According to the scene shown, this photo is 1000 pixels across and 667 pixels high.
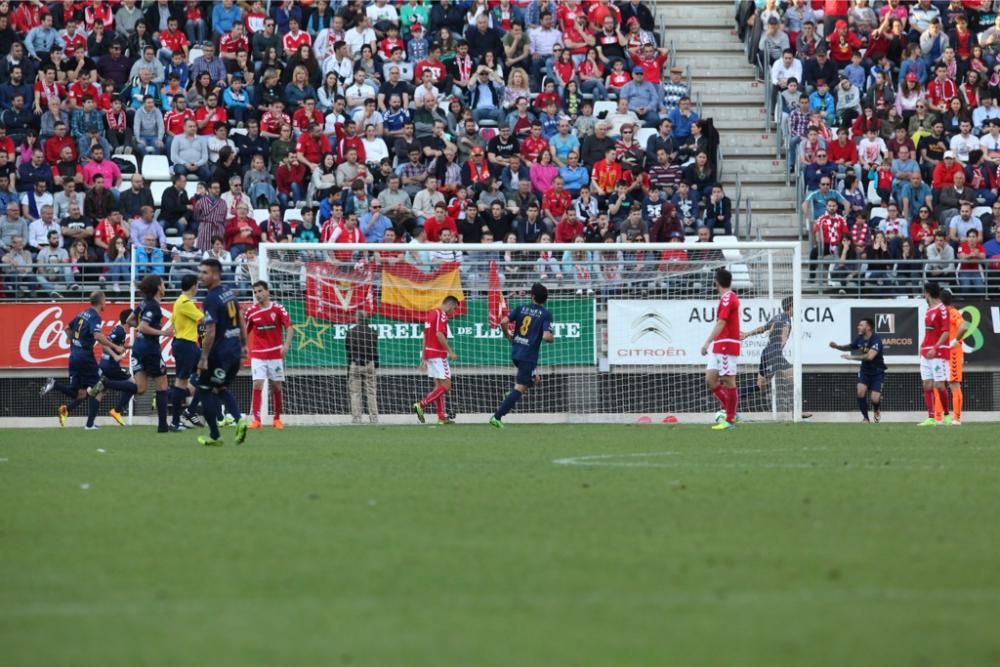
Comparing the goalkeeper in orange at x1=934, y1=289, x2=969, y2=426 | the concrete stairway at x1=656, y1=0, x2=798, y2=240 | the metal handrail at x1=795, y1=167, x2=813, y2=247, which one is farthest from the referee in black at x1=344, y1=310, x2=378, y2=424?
the metal handrail at x1=795, y1=167, x2=813, y2=247

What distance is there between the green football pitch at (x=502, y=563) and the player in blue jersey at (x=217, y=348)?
7.85ft

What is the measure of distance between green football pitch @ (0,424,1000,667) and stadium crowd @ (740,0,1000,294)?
15.0m

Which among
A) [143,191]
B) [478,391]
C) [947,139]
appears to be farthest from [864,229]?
[143,191]

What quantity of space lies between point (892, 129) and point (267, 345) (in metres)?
14.4

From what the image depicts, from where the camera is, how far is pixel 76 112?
2844 centimetres

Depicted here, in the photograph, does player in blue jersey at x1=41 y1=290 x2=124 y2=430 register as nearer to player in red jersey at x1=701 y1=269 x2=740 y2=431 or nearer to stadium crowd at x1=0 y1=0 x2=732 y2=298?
stadium crowd at x1=0 y1=0 x2=732 y2=298

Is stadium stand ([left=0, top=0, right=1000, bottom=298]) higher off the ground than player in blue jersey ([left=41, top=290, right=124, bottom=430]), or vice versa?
stadium stand ([left=0, top=0, right=1000, bottom=298])

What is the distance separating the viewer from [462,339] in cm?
2523

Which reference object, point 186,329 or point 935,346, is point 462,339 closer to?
point 186,329

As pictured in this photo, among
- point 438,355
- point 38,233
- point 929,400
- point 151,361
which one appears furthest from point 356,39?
point 929,400

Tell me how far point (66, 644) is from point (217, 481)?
615 centimetres

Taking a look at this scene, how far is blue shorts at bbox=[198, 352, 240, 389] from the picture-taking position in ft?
52.5

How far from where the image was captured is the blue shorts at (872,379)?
26094 mm

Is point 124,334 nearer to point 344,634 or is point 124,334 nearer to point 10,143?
point 10,143
